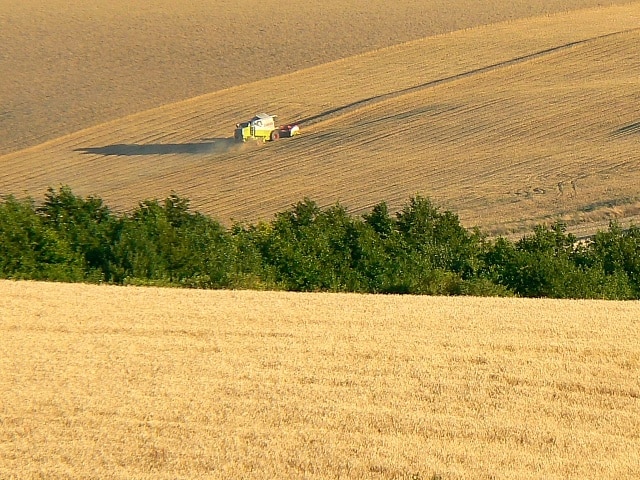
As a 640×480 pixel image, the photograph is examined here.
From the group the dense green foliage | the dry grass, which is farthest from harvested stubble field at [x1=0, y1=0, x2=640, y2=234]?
the dense green foliage

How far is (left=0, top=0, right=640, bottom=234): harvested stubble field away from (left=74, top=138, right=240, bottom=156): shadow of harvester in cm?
8

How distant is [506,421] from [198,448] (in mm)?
3133

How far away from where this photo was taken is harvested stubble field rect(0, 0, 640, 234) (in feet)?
114

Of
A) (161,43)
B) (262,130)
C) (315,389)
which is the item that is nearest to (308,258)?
(315,389)

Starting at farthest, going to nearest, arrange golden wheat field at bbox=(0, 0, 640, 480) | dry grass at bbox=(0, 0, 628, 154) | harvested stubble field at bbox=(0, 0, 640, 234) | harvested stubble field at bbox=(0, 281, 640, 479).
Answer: dry grass at bbox=(0, 0, 628, 154), harvested stubble field at bbox=(0, 0, 640, 234), golden wheat field at bbox=(0, 0, 640, 480), harvested stubble field at bbox=(0, 281, 640, 479)

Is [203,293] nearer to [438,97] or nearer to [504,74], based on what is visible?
[438,97]

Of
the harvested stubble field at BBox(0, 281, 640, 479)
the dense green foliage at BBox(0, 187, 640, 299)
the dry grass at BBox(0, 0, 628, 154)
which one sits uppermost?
the dry grass at BBox(0, 0, 628, 154)

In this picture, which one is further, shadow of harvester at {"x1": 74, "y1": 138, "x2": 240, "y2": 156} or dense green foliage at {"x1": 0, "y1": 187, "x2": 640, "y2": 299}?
shadow of harvester at {"x1": 74, "y1": 138, "x2": 240, "y2": 156}

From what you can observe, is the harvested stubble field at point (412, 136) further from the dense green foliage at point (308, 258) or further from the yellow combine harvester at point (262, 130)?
the dense green foliage at point (308, 258)

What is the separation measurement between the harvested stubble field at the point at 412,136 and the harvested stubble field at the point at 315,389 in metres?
15.7

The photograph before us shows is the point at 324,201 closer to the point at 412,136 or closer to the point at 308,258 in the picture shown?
the point at 412,136

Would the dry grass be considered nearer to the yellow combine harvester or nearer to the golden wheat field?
the golden wheat field

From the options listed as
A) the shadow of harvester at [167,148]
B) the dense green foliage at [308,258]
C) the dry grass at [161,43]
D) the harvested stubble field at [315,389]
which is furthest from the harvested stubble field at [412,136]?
the harvested stubble field at [315,389]

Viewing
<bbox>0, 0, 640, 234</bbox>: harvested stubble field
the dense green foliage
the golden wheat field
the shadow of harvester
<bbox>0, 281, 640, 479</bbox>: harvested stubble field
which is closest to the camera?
<bbox>0, 281, 640, 479</bbox>: harvested stubble field
